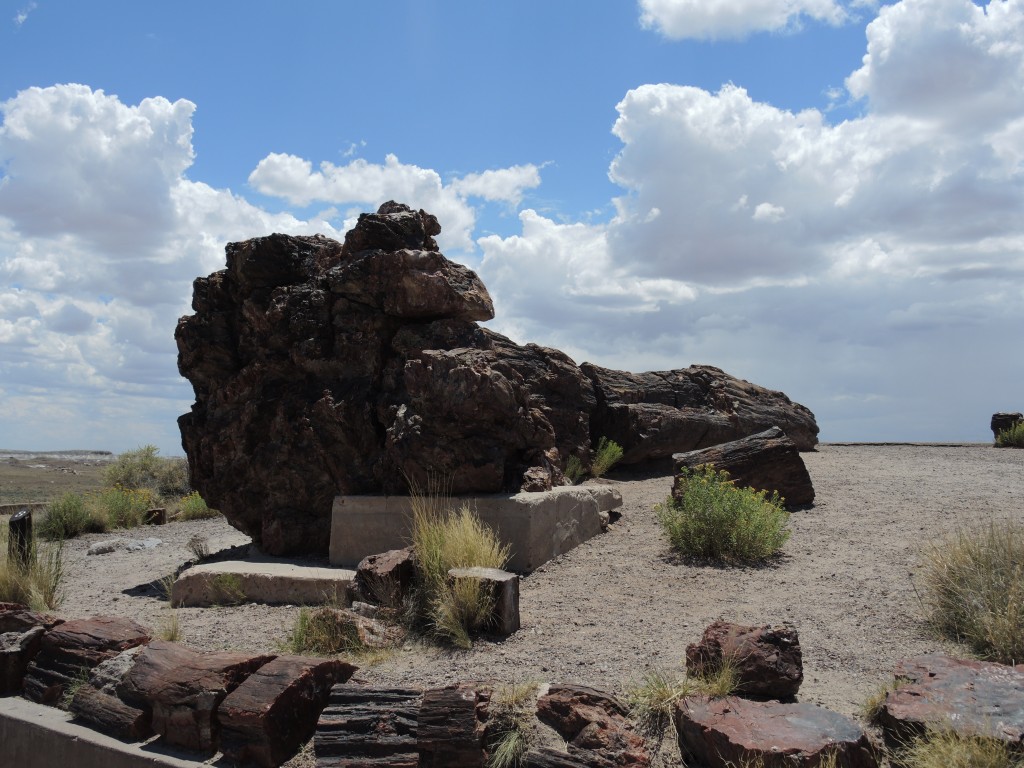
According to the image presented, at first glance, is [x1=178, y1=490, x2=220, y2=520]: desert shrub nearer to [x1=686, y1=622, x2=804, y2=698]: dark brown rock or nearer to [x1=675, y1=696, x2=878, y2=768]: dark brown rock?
[x1=686, y1=622, x2=804, y2=698]: dark brown rock

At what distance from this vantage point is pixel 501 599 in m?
6.23

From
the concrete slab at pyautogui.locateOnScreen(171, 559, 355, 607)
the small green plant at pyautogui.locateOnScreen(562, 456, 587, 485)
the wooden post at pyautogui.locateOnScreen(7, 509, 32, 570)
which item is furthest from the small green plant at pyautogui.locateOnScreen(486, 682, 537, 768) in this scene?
the small green plant at pyautogui.locateOnScreen(562, 456, 587, 485)

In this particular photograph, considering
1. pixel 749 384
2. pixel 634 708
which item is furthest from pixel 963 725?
pixel 749 384

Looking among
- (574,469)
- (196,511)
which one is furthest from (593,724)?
(196,511)

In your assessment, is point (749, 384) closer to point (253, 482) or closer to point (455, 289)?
point (455, 289)

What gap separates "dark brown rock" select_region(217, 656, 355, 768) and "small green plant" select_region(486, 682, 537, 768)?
120 centimetres

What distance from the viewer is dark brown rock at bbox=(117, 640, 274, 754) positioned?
5254 millimetres

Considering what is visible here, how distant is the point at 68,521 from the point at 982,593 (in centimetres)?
1460

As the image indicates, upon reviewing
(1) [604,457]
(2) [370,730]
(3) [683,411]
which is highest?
(3) [683,411]

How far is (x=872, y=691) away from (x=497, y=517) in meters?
4.02

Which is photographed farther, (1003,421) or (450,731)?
(1003,421)

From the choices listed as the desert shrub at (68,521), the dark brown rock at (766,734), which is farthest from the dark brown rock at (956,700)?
the desert shrub at (68,521)

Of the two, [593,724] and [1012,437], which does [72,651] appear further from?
[1012,437]

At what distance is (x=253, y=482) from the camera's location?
10.0 m
